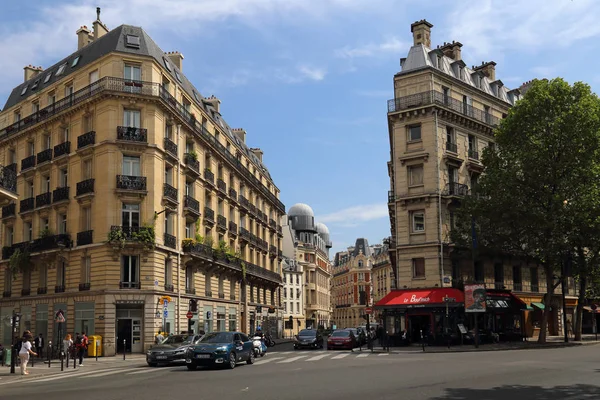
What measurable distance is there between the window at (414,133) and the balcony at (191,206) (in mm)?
15442

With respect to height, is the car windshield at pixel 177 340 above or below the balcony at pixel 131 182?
below

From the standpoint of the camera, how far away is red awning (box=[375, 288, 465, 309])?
125 ft

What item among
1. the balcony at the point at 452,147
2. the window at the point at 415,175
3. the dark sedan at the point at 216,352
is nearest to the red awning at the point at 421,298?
the window at the point at 415,175

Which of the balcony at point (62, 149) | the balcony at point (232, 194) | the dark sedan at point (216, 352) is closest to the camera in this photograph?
the dark sedan at point (216, 352)

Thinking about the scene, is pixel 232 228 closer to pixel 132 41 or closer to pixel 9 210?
pixel 9 210

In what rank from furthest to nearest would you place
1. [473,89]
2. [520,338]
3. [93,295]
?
1. [473,89]
2. [520,338]
3. [93,295]

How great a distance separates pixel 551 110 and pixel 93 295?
97.4 feet

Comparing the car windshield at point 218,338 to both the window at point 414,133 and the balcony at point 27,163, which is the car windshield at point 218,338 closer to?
the window at point 414,133

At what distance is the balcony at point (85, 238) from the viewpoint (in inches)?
1447

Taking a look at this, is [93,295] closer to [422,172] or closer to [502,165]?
[422,172]

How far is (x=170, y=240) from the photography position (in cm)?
3891

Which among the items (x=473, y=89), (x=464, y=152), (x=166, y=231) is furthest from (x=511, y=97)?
(x=166, y=231)

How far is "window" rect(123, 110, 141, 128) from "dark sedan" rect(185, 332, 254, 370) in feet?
60.2

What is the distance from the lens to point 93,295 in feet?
118
